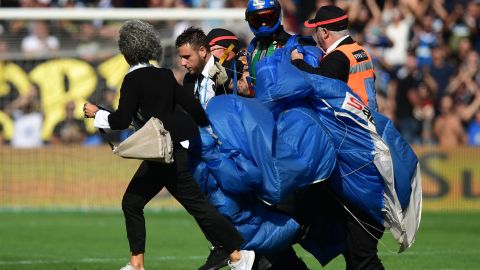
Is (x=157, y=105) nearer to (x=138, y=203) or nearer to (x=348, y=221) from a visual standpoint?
(x=138, y=203)

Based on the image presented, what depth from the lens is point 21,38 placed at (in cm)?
1992

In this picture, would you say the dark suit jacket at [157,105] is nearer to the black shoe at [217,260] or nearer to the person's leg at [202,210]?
the person's leg at [202,210]

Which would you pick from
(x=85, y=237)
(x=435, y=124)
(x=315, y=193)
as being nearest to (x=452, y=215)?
(x=435, y=124)

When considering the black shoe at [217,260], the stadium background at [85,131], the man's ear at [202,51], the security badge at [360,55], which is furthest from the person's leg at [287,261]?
the stadium background at [85,131]

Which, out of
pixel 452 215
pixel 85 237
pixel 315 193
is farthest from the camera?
pixel 452 215

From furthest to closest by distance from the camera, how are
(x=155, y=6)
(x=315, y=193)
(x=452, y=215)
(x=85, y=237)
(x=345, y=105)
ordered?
1. (x=155, y=6)
2. (x=452, y=215)
3. (x=85, y=237)
4. (x=315, y=193)
5. (x=345, y=105)

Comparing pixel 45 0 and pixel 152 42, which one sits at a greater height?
pixel 152 42

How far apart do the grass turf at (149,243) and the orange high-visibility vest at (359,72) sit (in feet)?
9.66

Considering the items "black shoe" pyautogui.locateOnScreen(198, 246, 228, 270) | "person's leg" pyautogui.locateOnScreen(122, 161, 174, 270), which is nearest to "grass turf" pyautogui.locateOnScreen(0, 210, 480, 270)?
"black shoe" pyautogui.locateOnScreen(198, 246, 228, 270)

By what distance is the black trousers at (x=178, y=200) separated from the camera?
850 cm

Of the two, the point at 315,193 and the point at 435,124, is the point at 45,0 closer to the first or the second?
the point at 435,124

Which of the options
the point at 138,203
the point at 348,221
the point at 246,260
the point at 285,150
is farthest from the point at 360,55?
the point at 138,203

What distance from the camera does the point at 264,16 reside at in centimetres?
889

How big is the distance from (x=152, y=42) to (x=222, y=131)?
3.50 feet
